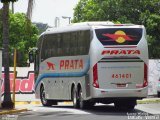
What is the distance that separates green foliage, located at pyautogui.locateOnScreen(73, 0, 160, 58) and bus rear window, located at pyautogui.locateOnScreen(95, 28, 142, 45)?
3608 cm

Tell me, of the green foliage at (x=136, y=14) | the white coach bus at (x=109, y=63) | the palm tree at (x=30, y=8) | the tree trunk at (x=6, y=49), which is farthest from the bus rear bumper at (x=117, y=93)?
the green foliage at (x=136, y=14)

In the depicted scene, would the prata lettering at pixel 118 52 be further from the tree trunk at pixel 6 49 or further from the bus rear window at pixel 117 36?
the tree trunk at pixel 6 49

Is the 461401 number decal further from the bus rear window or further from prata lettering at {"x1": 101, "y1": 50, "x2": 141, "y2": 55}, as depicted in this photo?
the bus rear window

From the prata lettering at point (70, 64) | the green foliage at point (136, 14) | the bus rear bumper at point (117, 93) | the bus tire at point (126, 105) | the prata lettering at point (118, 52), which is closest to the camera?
the prata lettering at point (118, 52)

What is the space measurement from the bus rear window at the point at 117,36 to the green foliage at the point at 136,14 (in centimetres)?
3608

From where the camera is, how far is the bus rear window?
25.6 meters

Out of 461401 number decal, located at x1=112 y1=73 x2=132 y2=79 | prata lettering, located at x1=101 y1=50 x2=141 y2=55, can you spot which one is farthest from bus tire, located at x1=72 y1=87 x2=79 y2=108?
prata lettering, located at x1=101 y1=50 x2=141 y2=55

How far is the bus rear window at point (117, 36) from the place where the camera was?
84.1ft

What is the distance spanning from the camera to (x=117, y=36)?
2572 centimetres

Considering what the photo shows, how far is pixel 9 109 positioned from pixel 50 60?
3.93m

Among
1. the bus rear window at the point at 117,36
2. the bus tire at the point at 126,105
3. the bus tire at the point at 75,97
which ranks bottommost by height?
the bus tire at the point at 126,105

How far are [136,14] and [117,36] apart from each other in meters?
40.8

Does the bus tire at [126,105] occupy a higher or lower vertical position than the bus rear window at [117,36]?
lower

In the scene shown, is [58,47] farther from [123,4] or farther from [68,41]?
[123,4]
